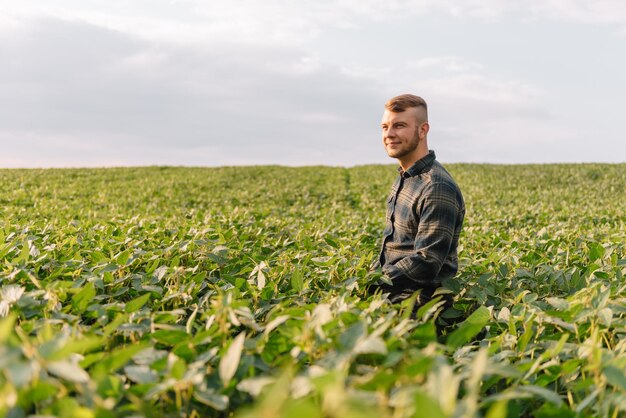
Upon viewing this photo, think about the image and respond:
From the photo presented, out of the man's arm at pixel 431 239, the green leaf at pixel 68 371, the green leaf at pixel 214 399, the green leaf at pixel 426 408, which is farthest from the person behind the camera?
the man's arm at pixel 431 239

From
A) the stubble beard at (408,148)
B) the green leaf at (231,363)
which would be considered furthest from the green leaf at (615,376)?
the stubble beard at (408,148)

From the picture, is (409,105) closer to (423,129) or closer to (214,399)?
(423,129)

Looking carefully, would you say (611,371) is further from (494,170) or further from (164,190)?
(494,170)

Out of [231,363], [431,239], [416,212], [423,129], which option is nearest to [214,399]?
[231,363]

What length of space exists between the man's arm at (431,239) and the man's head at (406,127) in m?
0.46

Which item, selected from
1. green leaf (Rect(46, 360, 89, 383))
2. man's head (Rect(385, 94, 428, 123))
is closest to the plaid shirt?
man's head (Rect(385, 94, 428, 123))

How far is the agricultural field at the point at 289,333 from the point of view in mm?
1470

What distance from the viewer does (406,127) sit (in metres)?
4.42

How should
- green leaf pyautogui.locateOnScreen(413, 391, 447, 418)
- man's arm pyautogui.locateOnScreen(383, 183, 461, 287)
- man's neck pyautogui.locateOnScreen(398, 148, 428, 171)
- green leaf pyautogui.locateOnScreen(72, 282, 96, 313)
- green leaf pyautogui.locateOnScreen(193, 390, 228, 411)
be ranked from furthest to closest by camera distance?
man's neck pyautogui.locateOnScreen(398, 148, 428, 171) → man's arm pyautogui.locateOnScreen(383, 183, 461, 287) → green leaf pyautogui.locateOnScreen(72, 282, 96, 313) → green leaf pyautogui.locateOnScreen(193, 390, 228, 411) → green leaf pyautogui.locateOnScreen(413, 391, 447, 418)

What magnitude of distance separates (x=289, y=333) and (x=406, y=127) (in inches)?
109

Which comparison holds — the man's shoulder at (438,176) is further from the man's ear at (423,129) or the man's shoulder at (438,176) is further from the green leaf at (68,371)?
the green leaf at (68,371)

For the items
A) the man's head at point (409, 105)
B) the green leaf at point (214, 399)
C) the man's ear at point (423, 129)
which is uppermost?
the man's head at point (409, 105)

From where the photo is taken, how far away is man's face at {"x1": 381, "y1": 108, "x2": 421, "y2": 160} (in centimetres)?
439

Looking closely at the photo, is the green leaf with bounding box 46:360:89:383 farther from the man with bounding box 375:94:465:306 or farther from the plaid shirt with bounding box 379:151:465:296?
the plaid shirt with bounding box 379:151:465:296
